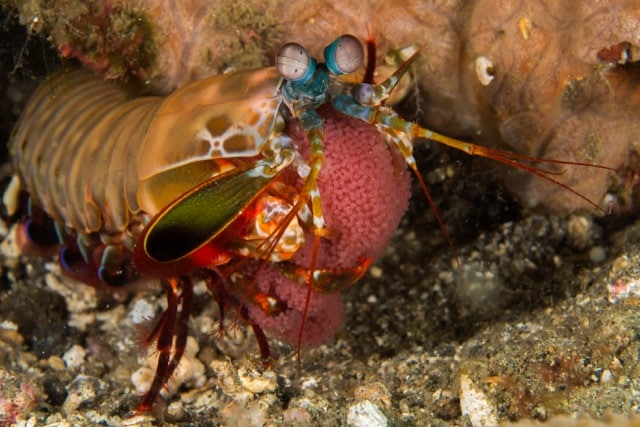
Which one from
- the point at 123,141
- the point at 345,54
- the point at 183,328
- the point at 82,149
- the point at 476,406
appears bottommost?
the point at 183,328

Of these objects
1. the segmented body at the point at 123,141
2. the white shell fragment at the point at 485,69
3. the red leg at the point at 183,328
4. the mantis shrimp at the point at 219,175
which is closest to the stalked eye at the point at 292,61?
the mantis shrimp at the point at 219,175

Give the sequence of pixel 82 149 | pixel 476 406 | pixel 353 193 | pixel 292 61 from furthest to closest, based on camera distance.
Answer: pixel 82 149 < pixel 353 193 < pixel 476 406 < pixel 292 61

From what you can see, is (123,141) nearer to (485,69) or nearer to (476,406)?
(485,69)

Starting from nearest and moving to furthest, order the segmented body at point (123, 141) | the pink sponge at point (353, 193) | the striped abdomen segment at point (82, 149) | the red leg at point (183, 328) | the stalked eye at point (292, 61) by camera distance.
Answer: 1. the stalked eye at point (292, 61)
2. the pink sponge at point (353, 193)
3. the segmented body at point (123, 141)
4. the red leg at point (183, 328)
5. the striped abdomen segment at point (82, 149)

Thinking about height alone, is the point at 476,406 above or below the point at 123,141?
below

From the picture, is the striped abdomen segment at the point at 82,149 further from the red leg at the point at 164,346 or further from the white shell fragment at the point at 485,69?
the white shell fragment at the point at 485,69

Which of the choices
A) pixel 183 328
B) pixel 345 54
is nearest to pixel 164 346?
pixel 183 328

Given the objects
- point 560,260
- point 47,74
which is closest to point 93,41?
point 47,74
